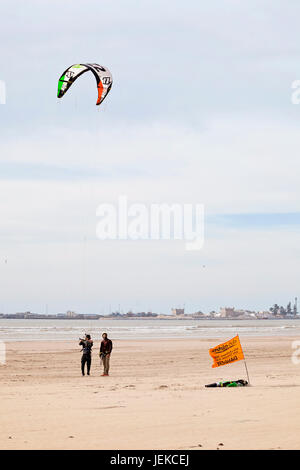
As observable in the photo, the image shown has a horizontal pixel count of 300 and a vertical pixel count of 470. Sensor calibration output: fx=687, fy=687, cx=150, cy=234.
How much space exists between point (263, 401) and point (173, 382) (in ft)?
18.6

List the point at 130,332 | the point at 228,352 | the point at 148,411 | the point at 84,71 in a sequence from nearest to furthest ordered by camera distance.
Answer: the point at 148,411
the point at 228,352
the point at 84,71
the point at 130,332

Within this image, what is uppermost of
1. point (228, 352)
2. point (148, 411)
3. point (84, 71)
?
point (84, 71)

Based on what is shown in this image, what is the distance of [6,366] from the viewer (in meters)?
26.2

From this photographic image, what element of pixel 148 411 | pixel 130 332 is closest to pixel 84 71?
pixel 148 411

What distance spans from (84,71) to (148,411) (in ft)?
41.1

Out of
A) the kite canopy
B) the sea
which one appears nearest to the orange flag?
the kite canopy

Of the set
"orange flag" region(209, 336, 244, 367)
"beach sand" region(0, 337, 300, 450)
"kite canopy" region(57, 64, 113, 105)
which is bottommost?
"beach sand" region(0, 337, 300, 450)

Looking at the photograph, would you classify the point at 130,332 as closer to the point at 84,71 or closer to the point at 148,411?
the point at 84,71

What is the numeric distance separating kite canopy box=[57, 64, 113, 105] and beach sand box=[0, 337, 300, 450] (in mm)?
8782

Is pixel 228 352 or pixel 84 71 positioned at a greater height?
pixel 84 71

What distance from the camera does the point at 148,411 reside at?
12617 millimetres

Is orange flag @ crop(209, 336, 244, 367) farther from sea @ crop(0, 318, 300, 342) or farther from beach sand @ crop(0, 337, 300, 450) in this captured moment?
sea @ crop(0, 318, 300, 342)

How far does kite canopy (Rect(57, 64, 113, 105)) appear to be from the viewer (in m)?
21.3
